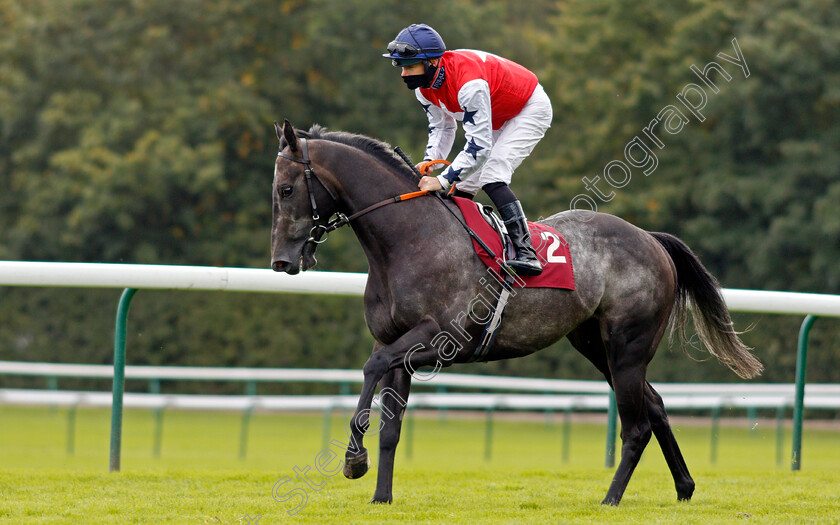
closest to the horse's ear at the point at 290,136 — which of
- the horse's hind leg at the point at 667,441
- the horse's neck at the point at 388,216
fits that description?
the horse's neck at the point at 388,216

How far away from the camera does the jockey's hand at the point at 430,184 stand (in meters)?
4.95

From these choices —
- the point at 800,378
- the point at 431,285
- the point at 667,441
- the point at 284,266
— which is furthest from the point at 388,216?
the point at 800,378

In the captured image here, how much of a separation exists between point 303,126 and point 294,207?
16.3 m

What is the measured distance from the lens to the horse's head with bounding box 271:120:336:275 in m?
4.78

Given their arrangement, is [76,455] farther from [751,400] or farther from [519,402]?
[751,400]

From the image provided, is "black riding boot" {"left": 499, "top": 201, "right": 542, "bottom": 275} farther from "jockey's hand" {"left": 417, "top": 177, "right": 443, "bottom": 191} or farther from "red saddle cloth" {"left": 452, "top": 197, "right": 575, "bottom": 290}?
"jockey's hand" {"left": 417, "top": 177, "right": 443, "bottom": 191}

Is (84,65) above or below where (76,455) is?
above

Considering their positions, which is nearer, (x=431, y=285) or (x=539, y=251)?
(x=431, y=285)

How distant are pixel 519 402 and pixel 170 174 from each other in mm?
10087

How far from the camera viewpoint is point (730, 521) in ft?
14.3

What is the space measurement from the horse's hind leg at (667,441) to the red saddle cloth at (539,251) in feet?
2.80

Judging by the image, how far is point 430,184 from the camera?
4.96 metres

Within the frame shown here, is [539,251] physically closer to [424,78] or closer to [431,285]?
[431,285]

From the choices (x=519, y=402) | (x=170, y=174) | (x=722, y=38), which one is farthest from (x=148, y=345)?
(x=722, y=38)
